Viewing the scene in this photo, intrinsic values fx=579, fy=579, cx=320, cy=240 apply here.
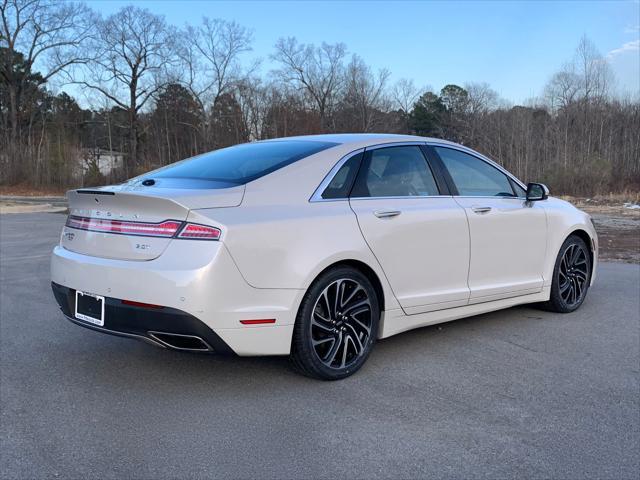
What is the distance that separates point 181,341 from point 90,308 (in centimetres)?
65

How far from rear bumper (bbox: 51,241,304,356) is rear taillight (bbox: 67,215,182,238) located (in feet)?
0.34

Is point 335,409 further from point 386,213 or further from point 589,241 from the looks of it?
point 589,241

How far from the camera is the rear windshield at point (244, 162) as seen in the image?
12.3 feet

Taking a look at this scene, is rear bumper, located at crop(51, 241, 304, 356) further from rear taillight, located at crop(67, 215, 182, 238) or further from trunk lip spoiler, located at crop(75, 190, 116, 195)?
trunk lip spoiler, located at crop(75, 190, 116, 195)

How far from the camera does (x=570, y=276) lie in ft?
18.7

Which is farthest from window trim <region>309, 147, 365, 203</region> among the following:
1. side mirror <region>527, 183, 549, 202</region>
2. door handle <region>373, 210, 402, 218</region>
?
side mirror <region>527, 183, 549, 202</region>

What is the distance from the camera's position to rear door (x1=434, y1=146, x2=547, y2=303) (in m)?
4.69

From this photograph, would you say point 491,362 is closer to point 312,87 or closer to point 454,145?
point 454,145

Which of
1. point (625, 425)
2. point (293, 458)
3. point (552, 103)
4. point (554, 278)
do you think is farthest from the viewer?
point (552, 103)

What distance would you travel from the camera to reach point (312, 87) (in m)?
64.8

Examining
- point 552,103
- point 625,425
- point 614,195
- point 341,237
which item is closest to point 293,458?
point 341,237

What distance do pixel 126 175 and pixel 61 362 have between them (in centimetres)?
4196

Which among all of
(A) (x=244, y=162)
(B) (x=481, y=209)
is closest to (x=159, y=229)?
(A) (x=244, y=162)

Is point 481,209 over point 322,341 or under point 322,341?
over
